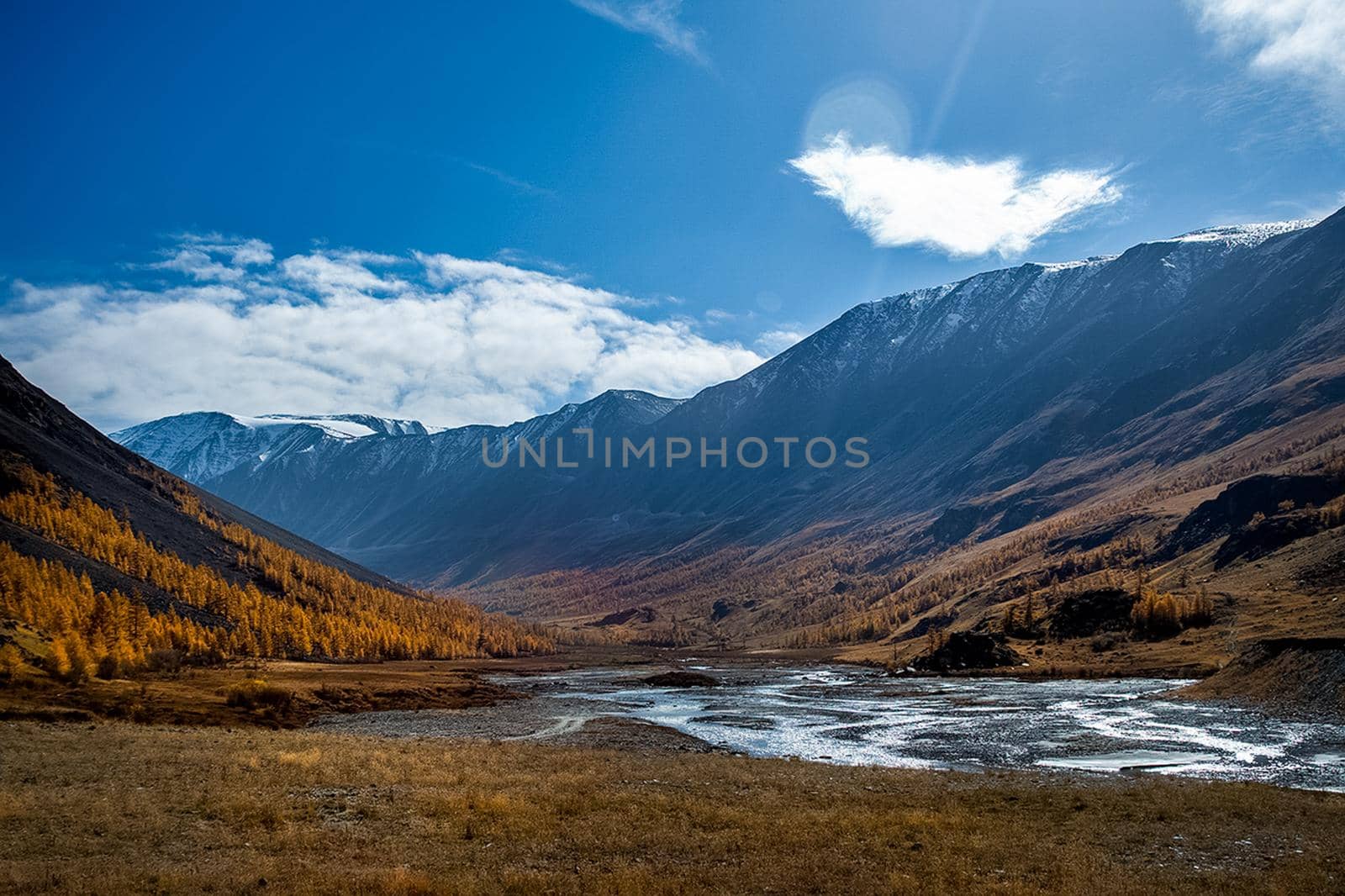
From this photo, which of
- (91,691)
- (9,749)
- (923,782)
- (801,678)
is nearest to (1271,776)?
(923,782)

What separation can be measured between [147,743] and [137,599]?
103 m

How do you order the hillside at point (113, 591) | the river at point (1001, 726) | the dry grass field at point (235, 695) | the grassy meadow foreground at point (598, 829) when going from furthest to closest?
1. the hillside at point (113, 591)
2. the dry grass field at point (235, 695)
3. the river at point (1001, 726)
4. the grassy meadow foreground at point (598, 829)

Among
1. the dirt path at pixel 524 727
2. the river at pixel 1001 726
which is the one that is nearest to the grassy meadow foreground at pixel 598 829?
the river at pixel 1001 726

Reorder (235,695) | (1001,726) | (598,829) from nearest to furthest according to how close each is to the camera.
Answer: (598,829) < (235,695) < (1001,726)

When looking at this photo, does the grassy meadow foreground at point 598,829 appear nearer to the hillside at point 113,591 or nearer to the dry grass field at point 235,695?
the dry grass field at point 235,695

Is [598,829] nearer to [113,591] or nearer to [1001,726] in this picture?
[1001,726]

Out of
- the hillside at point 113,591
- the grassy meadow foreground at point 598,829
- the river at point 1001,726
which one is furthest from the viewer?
the hillside at point 113,591

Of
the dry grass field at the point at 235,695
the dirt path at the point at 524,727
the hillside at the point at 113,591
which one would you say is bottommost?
the dirt path at the point at 524,727

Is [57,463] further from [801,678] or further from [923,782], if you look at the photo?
[923,782]

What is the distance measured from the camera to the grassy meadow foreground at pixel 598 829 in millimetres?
22156

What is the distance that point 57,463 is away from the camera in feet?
628

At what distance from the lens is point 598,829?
2892cm

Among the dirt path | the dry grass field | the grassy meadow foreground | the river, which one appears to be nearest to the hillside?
the dry grass field

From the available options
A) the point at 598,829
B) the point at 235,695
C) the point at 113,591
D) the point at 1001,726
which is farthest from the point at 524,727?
the point at 113,591
